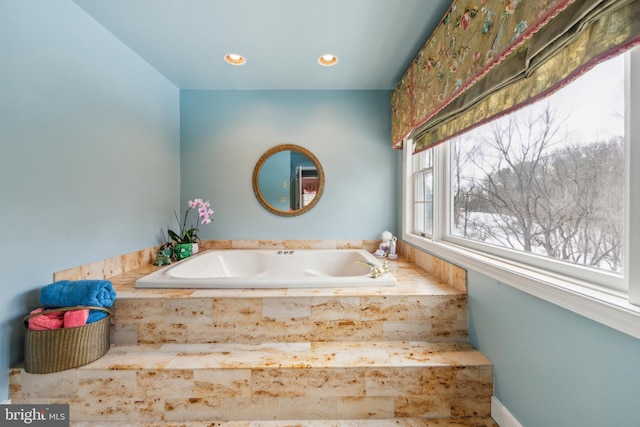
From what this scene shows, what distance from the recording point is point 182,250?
248cm

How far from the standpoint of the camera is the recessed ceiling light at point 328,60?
7.00 ft

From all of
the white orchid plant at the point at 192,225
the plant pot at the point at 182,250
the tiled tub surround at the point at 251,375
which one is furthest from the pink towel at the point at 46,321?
the white orchid plant at the point at 192,225

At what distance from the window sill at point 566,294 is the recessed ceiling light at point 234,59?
7.53ft

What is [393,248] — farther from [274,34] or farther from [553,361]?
[274,34]

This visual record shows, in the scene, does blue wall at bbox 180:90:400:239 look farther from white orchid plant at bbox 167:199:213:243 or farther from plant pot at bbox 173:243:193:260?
plant pot at bbox 173:243:193:260

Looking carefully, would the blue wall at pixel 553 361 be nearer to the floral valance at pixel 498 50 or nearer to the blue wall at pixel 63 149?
the floral valance at pixel 498 50

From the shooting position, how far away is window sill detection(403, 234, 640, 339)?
2.41 feet

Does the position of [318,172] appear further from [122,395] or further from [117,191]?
[122,395]

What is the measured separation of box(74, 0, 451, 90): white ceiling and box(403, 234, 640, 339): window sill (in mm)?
1575

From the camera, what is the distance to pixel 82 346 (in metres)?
1.30

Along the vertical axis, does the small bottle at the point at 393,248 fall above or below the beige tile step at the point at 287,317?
above

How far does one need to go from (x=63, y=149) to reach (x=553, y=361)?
271cm

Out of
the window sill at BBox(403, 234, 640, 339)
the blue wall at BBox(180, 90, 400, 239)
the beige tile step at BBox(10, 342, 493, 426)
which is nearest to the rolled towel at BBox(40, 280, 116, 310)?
the beige tile step at BBox(10, 342, 493, 426)

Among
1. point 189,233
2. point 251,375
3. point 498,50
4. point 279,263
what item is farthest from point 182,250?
point 498,50
